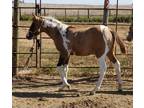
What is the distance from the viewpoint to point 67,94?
7.50m

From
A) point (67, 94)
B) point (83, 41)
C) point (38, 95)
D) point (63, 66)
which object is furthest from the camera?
point (63, 66)

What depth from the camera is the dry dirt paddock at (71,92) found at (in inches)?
262

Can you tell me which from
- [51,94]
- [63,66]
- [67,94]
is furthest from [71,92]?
[63,66]

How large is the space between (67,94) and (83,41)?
3.46 ft

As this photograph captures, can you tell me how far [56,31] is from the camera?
Result: 7879 mm

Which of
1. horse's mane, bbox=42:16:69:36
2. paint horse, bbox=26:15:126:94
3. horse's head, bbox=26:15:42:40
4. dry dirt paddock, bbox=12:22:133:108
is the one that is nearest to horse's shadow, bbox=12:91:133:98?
dry dirt paddock, bbox=12:22:133:108

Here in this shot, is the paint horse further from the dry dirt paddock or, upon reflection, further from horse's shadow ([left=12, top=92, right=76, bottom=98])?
horse's shadow ([left=12, top=92, right=76, bottom=98])

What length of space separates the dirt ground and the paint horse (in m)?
0.27

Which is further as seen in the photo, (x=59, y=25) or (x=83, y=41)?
(x=59, y=25)

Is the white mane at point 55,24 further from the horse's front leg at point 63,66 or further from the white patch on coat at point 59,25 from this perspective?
the horse's front leg at point 63,66

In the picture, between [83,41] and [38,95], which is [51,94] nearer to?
[38,95]

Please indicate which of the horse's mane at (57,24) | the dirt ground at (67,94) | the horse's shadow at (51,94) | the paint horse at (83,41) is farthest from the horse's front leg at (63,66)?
the horse's mane at (57,24)

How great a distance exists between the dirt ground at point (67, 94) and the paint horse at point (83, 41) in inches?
10.7
